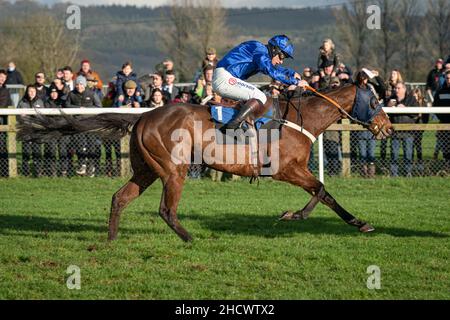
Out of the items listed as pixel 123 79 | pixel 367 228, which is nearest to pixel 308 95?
pixel 367 228

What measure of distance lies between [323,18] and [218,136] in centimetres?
10040

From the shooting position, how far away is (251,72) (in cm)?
860

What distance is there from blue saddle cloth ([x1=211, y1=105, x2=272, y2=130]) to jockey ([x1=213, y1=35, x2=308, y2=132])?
7 centimetres

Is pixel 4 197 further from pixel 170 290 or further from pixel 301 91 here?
pixel 170 290

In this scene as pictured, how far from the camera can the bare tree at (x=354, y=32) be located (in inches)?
1817

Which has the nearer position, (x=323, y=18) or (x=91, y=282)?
(x=91, y=282)

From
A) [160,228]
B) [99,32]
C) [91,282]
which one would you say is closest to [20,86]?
[160,228]

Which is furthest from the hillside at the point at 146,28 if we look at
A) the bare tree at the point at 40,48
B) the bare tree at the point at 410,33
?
the bare tree at the point at 40,48

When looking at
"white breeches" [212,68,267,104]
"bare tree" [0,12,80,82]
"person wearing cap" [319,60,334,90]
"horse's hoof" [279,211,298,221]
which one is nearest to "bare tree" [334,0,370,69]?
"bare tree" [0,12,80,82]

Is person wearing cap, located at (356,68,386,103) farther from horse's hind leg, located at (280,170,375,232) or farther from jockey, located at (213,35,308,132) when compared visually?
horse's hind leg, located at (280,170,375,232)

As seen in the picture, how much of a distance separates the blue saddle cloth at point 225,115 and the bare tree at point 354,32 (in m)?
38.6

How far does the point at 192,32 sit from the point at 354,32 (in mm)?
10940

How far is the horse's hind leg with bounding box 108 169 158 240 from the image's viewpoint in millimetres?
8383

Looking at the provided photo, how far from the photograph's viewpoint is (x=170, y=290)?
6250 millimetres
